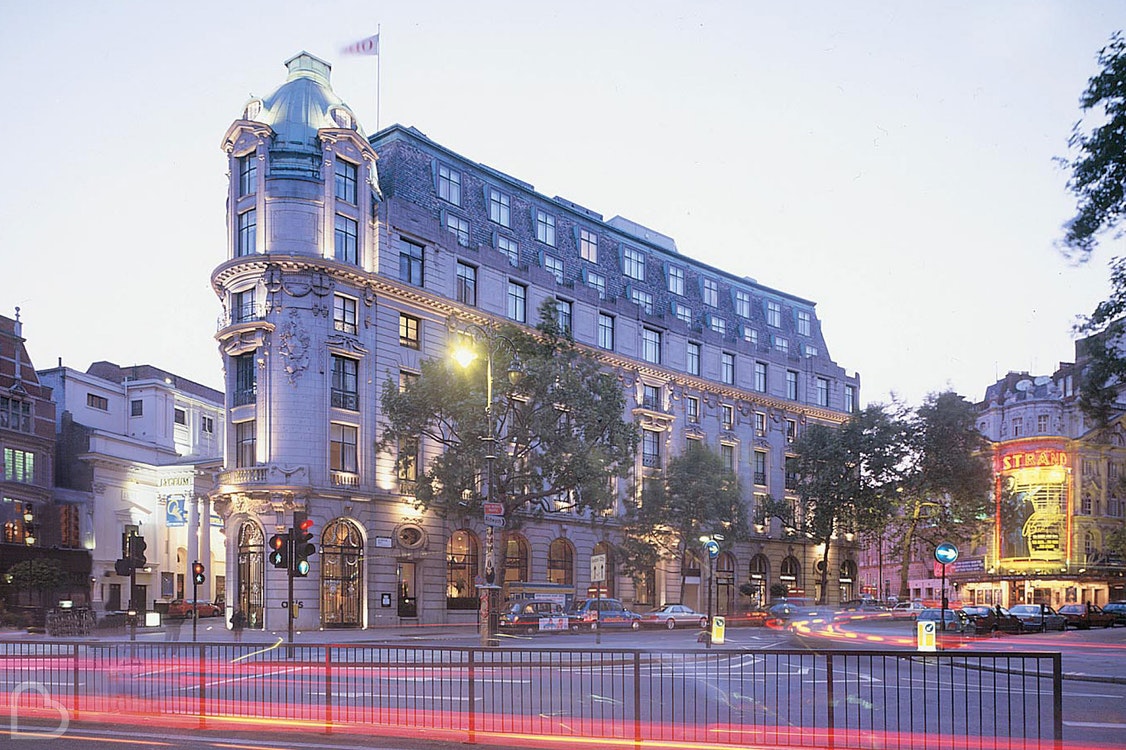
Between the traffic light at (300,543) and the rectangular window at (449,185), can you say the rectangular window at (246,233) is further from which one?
the traffic light at (300,543)

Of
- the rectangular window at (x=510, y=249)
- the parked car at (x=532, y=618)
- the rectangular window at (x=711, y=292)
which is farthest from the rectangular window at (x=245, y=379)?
the rectangular window at (x=711, y=292)

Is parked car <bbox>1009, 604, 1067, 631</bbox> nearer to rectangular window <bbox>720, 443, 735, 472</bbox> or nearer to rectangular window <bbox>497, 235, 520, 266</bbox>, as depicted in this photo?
rectangular window <bbox>720, 443, 735, 472</bbox>

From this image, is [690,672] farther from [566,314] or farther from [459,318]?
[566,314]

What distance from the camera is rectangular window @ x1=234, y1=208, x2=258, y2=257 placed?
49.2 metres

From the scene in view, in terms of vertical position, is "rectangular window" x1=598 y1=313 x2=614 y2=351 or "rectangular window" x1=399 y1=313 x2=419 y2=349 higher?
"rectangular window" x1=598 y1=313 x2=614 y2=351

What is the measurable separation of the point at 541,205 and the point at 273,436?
23.5 metres

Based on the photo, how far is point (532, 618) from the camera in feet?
145

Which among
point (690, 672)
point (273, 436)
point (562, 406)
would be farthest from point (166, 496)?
point (690, 672)

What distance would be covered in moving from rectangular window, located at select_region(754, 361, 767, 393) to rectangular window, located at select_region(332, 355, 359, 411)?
36482mm

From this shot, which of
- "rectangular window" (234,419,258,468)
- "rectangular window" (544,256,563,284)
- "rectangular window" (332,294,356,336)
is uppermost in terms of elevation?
"rectangular window" (544,256,563,284)

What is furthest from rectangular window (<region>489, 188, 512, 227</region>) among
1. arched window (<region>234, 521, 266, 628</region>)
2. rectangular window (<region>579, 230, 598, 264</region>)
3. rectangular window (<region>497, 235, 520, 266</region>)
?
arched window (<region>234, 521, 266, 628</region>)

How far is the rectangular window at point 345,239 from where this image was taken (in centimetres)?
4981

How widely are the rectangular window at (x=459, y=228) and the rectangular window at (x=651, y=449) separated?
18087 mm

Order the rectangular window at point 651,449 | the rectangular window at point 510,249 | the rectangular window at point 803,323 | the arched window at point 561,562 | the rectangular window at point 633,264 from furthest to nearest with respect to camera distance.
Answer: the rectangular window at point 803,323 < the rectangular window at point 633,264 < the rectangular window at point 651,449 < the arched window at point 561,562 < the rectangular window at point 510,249
